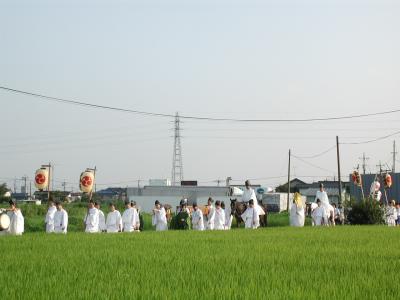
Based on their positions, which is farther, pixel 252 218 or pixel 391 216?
pixel 391 216

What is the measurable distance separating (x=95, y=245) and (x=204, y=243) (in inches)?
111

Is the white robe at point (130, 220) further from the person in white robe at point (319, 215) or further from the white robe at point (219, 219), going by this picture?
the person in white robe at point (319, 215)

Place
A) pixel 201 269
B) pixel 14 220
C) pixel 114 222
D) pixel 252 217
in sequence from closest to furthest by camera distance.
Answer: pixel 201 269 → pixel 14 220 → pixel 114 222 → pixel 252 217

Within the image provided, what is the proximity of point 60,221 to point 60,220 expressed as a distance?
0.13ft

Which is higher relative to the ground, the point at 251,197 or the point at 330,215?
the point at 251,197

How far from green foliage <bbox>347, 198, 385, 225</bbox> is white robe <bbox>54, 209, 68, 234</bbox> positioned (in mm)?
15349

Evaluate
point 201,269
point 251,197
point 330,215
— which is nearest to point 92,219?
point 251,197

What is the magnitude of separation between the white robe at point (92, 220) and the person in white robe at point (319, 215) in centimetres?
1076

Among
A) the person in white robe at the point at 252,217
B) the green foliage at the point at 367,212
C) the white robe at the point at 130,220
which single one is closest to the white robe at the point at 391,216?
the green foliage at the point at 367,212

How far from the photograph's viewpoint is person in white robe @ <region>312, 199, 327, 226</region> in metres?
29.5

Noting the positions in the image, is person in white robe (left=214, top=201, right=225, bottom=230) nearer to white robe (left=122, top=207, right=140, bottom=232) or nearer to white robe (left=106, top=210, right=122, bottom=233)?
white robe (left=122, top=207, right=140, bottom=232)

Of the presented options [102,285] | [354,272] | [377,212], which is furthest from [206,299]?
[377,212]

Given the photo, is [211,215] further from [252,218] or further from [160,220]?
[160,220]

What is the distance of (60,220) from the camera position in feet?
79.5
